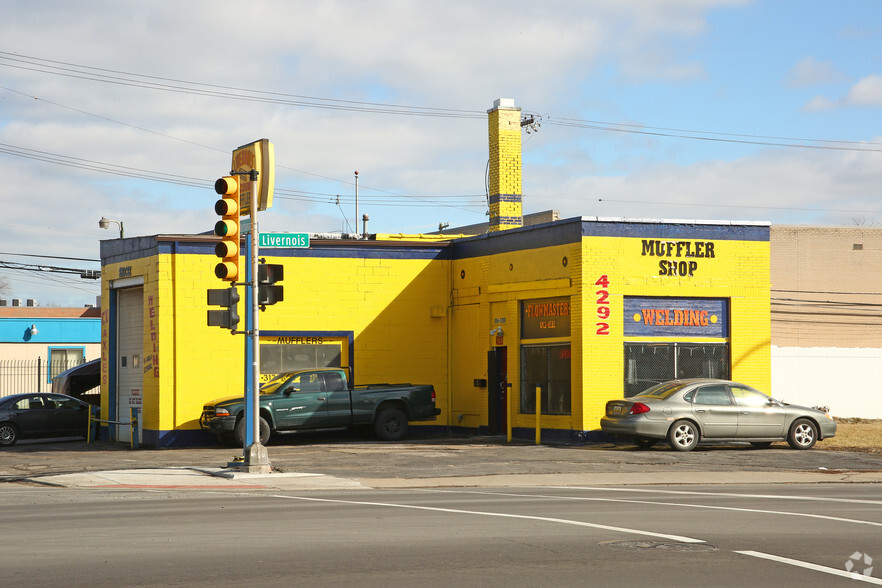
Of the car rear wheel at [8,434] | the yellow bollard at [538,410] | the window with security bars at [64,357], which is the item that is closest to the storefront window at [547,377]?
the yellow bollard at [538,410]

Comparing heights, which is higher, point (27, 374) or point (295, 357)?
point (295, 357)

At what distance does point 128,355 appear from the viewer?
88.6ft

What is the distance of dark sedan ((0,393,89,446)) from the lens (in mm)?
27266

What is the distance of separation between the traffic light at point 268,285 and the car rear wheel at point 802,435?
11.6m

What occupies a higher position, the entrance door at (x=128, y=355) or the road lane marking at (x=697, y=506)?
the entrance door at (x=128, y=355)

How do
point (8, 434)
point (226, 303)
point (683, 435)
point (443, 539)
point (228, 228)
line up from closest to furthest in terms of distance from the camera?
point (443, 539), point (228, 228), point (226, 303), point (683, 435), point (8, 434)

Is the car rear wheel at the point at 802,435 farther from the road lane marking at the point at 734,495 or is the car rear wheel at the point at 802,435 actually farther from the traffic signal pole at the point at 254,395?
the traffic signal pole at the point at 254,395

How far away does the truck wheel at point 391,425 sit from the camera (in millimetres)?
25656

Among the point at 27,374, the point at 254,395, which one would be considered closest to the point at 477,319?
the point at 254,395

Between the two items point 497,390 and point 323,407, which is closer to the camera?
point 323,407

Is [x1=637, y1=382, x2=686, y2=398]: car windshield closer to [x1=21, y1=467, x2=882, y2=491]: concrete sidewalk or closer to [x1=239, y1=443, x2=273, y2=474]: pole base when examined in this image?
[x1=21, y1=467, x2=882, y2=491]: concrete sidewalk

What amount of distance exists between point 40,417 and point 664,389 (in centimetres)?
1626

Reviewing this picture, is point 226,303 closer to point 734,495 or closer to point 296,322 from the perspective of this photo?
point 734,495

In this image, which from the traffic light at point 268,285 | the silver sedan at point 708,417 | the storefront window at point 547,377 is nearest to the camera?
the traffic light at point 268,285
